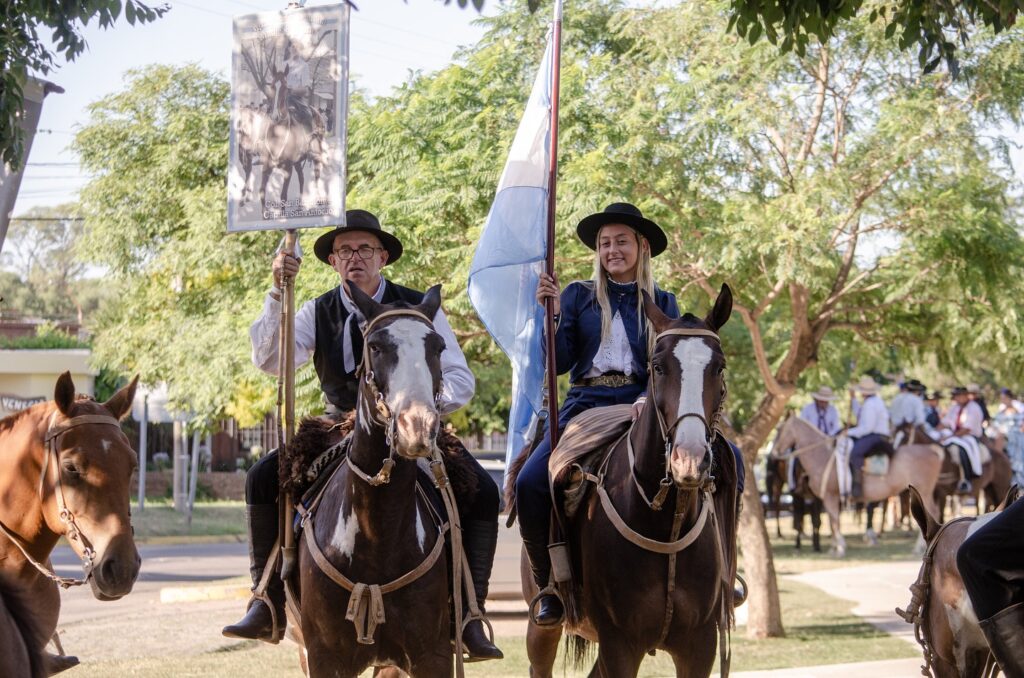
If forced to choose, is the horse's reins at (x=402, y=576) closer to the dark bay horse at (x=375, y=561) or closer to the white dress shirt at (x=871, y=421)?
the dark bay horse at (x=375, y=561)

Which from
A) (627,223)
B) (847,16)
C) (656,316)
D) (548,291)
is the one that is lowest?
(656,316)

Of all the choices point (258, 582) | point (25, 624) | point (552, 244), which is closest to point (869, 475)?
point (552, 244)

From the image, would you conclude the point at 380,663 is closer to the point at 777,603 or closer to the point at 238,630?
the point at 238,630

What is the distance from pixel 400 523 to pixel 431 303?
3.41 ft

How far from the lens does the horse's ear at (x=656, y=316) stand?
629 cm

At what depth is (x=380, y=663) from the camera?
606 cm

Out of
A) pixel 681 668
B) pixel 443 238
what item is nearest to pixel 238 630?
pixel 681 668

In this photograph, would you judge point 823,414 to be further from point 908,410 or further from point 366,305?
point 366,305

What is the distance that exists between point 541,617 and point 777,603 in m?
7.25

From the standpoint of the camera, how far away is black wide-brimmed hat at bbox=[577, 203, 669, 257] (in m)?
7.46

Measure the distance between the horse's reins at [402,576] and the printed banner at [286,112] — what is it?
131 centimetres

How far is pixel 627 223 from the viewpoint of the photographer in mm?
7500

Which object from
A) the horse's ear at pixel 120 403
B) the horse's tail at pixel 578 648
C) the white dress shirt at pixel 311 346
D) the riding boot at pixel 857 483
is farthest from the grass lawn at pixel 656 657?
the riding boot at pixel 857 483

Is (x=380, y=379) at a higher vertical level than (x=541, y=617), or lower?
higher
